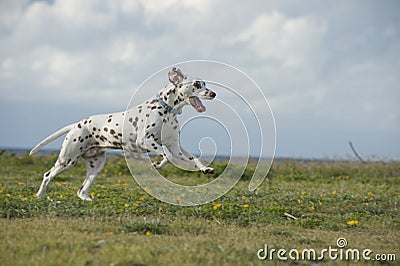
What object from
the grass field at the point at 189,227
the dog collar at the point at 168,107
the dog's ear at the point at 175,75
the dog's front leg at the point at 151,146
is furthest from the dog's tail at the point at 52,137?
the dog's ear at the point at 175,75

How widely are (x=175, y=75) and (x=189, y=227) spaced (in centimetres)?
239

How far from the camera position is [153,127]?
26.5 ft

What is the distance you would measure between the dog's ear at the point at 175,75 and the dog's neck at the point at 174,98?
0.08 meters

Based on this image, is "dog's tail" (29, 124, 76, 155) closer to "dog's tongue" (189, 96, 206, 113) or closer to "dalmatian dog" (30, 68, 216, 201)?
"dalmatian dog" (30, 68, 216, 201)

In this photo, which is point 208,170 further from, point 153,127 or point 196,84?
point 196,84

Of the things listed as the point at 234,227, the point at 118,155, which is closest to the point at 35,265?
the point at 234,227

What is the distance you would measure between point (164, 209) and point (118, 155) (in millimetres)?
11880

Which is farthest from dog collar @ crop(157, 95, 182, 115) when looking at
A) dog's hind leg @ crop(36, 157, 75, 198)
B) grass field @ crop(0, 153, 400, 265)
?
dog's hind leg @ crop(36, 157, 75, 198)

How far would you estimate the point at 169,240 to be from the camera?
604cm

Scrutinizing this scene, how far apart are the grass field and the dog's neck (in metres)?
1.69

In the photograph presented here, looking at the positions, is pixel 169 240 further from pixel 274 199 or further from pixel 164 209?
pixel 274 199

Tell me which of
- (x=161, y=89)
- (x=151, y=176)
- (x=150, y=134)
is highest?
(x=161, y=89)

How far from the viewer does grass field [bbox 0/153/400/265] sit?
5047 millimetres

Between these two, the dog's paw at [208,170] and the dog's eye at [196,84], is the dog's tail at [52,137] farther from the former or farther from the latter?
the dog's paw at [208,170]
